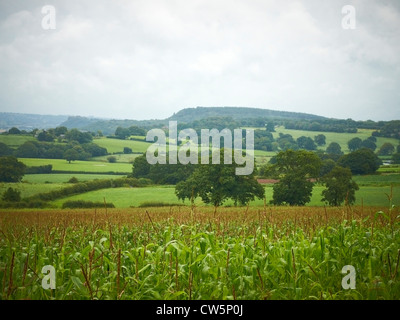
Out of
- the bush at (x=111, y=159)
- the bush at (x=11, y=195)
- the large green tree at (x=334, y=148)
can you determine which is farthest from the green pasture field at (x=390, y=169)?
the bush at (x=111, y=159)

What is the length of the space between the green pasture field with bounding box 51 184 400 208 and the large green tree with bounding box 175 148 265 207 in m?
1.70

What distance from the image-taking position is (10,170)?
163ft

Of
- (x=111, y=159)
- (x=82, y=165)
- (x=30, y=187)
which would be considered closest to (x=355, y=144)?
(x=111, y=159)

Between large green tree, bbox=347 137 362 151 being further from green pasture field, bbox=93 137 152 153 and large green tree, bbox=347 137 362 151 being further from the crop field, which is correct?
the crop field

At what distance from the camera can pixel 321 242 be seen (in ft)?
20.6

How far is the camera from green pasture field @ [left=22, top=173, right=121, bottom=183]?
54944 millimetres

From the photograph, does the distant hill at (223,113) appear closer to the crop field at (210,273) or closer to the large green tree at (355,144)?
the large green tree at (355,144)

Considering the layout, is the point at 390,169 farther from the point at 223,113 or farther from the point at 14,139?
the point at 223,113

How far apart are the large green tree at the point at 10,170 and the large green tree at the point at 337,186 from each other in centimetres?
4517

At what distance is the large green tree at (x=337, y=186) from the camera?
1732 inches

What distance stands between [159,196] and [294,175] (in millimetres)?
20579

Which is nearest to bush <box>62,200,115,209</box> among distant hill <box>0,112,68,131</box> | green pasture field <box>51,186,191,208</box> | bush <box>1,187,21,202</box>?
green pasture field <box>51,186,191,208</box>

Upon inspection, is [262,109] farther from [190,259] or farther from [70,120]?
[190,259]
